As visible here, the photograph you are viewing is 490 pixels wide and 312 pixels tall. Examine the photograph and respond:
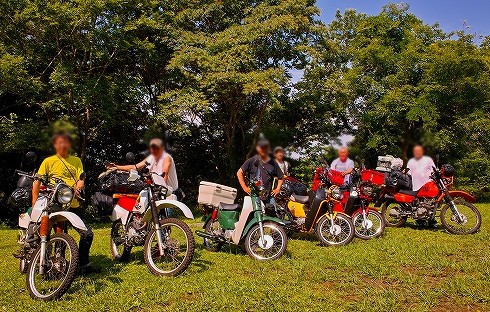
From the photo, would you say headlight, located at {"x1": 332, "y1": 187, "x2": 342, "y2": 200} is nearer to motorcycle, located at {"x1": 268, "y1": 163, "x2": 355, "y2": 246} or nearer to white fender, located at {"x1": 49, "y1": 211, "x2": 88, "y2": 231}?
motorcycle, located at {"x1": 268, "y1": 163, "x2": 355, "y2": 246}

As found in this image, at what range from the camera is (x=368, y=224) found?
26.0 feet

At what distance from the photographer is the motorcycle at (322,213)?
7.21 metres

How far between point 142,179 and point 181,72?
40.0ft

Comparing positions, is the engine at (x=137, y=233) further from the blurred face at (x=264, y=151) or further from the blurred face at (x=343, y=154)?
the blurred face at (x=343, y=154)

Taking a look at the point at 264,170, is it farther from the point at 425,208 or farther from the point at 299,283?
the point at 425,208

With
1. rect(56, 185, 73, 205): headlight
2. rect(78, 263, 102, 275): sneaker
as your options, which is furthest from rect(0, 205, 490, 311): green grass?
rect(56, 185, 73, 205): headlight

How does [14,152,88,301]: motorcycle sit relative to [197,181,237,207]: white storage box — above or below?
below

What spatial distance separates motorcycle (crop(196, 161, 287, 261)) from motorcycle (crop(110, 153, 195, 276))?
949mm

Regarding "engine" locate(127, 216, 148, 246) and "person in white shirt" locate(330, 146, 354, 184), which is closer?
"engine" locate(127, 216, 148, 246)

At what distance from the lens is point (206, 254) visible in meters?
6.77

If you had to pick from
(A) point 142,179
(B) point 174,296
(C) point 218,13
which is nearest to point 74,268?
(B) point 174,296

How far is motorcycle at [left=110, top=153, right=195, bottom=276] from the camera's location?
17.3ft

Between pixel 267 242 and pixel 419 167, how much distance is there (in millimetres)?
4437

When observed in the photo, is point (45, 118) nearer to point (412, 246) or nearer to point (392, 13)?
point (412, 246)
